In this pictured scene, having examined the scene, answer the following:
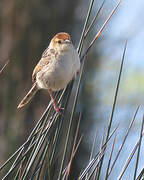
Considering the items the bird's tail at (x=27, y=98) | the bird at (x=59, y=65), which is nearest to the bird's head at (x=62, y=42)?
the bird at (x=59, y=65)

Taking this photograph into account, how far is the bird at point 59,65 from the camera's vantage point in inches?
161

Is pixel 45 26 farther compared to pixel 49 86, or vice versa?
pixel 45 26

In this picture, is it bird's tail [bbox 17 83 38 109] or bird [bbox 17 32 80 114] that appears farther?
bird's tail [bbox 17 83 38 109]

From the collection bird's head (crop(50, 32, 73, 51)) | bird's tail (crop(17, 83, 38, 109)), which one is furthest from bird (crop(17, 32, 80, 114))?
bird's tail (crop(17, 83, 38, 109))

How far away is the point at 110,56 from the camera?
26.7 ft

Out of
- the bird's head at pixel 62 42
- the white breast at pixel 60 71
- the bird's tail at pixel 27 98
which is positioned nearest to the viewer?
the white breast at pixel 60 71

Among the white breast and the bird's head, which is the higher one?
the bird's head

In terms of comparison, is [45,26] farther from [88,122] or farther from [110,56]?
[88,122]

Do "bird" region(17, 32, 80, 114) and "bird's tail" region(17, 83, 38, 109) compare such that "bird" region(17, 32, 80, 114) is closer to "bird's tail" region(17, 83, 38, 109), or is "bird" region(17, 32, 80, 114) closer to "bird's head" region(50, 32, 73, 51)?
"bird's head" region(50, 32, 73, 51)

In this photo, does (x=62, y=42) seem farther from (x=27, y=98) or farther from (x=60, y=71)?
(x=27, y=98)

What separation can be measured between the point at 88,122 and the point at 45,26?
2371mm

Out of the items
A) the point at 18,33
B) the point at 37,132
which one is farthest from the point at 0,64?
the point at 37,132

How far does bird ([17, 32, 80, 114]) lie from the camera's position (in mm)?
4078

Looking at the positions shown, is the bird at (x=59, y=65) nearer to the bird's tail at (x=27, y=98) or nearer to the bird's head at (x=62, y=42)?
the bird's head at (x=62, y=42)
